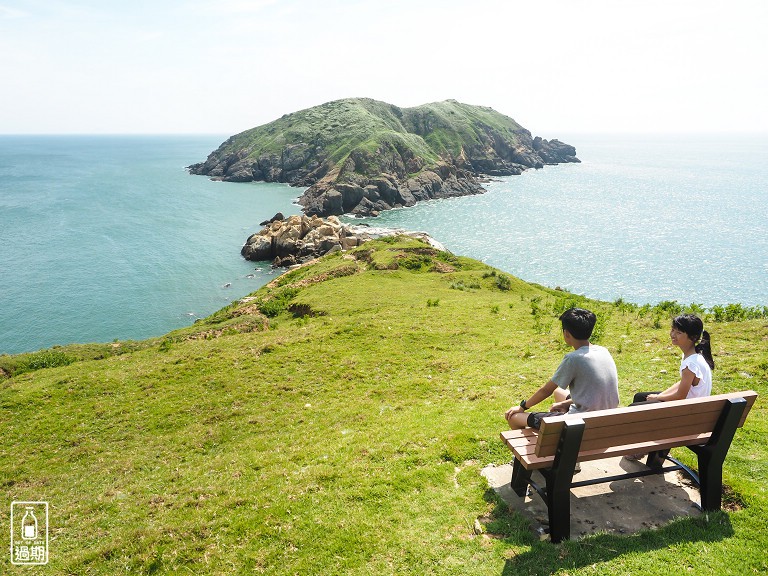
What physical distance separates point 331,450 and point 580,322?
7.56 m

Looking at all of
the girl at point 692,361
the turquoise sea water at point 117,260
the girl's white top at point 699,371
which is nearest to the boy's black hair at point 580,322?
the girl at point 692,361

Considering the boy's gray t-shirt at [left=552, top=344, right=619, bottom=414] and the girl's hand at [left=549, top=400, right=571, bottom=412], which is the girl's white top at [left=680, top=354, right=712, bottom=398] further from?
the girl's hand at [left=549, top=400, right=571, bottom=412]

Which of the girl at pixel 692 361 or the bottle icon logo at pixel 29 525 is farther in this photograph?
the bottle icon logo at pixel 29 525

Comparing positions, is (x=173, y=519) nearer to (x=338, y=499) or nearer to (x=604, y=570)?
(x=338, y=499)

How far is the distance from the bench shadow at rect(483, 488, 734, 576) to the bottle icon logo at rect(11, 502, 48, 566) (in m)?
9.82

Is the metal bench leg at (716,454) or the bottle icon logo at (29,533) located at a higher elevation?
the metal bench leg at (716,454)

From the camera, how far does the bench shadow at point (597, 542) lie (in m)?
6.64

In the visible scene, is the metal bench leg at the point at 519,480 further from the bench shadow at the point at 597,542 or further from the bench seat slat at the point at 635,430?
the bench seat slat at the point at 635,430

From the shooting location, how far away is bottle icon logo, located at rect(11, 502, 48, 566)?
9.30m

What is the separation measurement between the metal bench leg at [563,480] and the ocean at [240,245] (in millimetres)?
57314

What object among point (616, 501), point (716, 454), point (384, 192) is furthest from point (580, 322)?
point (384, 192)

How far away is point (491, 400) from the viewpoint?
13.7m

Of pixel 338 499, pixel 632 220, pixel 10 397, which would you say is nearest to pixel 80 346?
pixel 10 397

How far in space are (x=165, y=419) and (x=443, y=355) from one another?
12.1 meters
